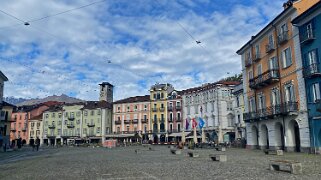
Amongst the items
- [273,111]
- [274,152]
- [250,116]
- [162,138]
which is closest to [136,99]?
[162,138]

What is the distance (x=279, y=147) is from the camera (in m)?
35.3

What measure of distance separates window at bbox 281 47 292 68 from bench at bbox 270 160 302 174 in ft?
62.2

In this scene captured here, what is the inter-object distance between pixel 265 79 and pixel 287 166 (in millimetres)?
22465

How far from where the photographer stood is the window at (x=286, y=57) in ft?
106

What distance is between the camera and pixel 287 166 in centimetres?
1496

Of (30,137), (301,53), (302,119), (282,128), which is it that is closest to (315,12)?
(301,53)

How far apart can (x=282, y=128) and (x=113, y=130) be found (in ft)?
217

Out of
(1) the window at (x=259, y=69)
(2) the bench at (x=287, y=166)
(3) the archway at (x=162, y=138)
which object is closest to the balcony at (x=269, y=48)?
(1) the window at (x=259, y=69)

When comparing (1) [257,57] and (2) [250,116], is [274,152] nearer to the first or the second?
(2) [250,116]

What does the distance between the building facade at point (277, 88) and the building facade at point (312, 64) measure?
80 cm

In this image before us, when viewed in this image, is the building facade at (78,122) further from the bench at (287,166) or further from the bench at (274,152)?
the bench at (287,166)

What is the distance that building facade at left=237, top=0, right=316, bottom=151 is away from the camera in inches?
1212

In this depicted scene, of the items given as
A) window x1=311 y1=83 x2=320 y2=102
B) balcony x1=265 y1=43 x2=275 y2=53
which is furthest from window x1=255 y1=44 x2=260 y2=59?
window x1=311 y1=83 x2=320 y2=102

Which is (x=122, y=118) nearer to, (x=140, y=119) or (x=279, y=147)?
(x=140, y=119)
